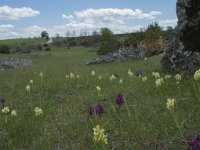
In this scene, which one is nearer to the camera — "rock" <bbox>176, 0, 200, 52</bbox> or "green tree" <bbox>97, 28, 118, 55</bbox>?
"rock" <bbox>176, 0, 200, 52</bbox>

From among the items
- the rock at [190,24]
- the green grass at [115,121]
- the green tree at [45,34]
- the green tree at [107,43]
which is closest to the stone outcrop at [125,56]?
the green tree at [107,43]

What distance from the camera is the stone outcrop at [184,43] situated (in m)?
11.4

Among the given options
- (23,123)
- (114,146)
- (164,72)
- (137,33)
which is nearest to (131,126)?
(114,146)

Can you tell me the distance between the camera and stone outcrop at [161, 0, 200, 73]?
11391 mm

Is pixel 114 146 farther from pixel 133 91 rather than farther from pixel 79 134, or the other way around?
pixel 133 91

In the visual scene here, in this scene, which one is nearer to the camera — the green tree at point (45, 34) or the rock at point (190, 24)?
the rock at point (190, 24)

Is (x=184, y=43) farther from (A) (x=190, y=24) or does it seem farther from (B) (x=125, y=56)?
(B) (x=125, y=56)

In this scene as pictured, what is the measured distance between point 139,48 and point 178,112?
88.7ft

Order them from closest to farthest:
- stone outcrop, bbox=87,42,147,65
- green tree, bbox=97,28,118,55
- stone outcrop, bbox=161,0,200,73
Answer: stone outcrop, bbox=161,0,200,73 → stone outcrop, bbox=87,42,147,65 → green tree, bbox=97,28,118,55

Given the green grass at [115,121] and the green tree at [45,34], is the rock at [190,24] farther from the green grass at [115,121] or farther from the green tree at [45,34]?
the green tree at [45,34]

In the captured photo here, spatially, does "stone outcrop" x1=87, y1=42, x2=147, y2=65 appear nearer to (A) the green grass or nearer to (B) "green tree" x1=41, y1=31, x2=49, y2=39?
(A) the green grass

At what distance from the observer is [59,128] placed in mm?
6945

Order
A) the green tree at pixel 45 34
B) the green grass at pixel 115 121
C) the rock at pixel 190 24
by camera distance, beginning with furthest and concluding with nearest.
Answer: the green tree at pixel 45 34, the rock at pixel 190 24, the green grass at pixel 115 121

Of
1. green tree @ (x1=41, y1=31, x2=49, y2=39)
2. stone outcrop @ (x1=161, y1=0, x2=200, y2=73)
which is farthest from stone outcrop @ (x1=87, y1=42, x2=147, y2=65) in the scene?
green tree @ (x1=41, y1=31, x2=49, y2=39)
